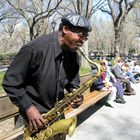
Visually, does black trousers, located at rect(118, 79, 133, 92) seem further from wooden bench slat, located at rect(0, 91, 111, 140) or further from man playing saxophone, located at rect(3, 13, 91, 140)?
man playing saxophone, located at rect(3, 13, 91, 140)

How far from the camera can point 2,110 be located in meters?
Answer: 5.04

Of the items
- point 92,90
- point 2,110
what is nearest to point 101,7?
point 92,90

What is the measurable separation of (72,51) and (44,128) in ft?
2.31

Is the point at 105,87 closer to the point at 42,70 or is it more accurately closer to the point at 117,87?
the point at 117,87

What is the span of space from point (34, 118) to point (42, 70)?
1.29 feet

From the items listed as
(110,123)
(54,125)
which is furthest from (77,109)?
(54,125)

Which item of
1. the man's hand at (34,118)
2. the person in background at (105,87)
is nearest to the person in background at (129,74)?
the person in background at (105,87)

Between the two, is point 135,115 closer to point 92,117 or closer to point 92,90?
point 92,117

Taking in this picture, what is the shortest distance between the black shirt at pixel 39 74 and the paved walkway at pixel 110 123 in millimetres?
3130

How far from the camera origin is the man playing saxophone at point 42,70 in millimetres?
2686

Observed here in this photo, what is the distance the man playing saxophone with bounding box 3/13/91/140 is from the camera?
→ 269cm

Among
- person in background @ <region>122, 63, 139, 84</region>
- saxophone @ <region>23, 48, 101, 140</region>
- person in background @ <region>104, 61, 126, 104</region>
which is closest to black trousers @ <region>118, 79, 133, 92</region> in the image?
person in background @ <region>104, 61, 126, 104</region>

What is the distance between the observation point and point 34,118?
8.91 feet

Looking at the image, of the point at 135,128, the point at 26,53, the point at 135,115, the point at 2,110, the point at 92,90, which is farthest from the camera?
the point at 92,90
